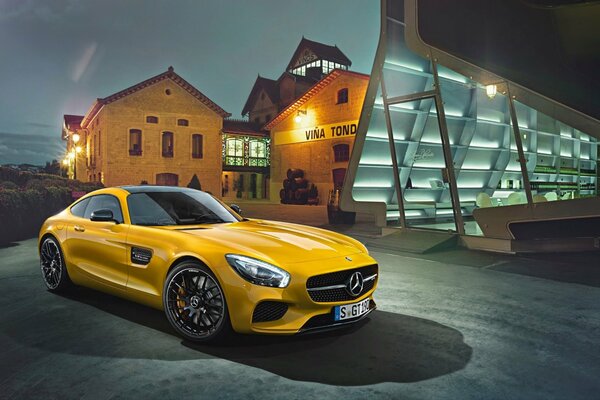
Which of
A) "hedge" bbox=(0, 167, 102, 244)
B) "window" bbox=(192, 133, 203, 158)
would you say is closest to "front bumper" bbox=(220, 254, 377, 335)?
"hedge" bbox=(0, 167, 102, 244)

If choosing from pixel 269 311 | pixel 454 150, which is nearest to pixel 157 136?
pixel 454 150

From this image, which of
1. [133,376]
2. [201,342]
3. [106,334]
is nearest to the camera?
[133,376]

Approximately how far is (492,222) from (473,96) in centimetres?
429

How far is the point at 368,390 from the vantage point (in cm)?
329

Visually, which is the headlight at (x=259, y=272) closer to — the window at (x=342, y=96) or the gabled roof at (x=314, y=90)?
the gabled roof at (x=314, y=90)

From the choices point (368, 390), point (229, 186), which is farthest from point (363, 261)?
point (229, 186)

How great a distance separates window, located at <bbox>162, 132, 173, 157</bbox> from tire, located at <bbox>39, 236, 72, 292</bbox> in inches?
1259

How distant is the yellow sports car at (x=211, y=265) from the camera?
391cm

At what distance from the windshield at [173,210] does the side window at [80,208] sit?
953 mm

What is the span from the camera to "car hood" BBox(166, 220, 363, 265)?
13.6ft

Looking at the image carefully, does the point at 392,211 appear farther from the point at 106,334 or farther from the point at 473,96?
the point at 106,334

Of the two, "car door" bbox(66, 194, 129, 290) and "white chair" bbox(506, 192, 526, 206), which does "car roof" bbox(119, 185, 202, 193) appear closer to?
"car door" bbox(66, 194, 129, 290)

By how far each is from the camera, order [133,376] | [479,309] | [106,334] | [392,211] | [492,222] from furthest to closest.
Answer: [392,211]
[492,222]
[479,309]
[106,334]
[133,376]

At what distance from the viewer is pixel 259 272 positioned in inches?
155
